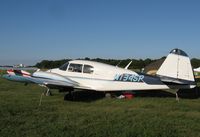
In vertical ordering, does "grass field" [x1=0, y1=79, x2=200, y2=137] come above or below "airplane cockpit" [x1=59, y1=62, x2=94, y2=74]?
below

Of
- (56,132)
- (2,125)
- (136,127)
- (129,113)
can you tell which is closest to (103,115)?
(129,113)

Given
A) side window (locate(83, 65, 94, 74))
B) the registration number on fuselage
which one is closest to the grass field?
the registration number on fuselage

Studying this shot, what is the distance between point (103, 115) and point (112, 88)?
428 centimetres

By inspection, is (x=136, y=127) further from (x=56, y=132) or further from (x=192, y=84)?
(x=192, y=84)

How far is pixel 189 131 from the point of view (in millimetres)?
6480

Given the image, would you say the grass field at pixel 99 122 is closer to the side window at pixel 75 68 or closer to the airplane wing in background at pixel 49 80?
the airplane wing in background at pixel 49 80

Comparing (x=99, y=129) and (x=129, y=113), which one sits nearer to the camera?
(x=99, y=129)

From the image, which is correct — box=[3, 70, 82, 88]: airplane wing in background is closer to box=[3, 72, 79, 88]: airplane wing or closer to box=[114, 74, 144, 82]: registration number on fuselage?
box=[3, 72, 79, 88]: airplane wing

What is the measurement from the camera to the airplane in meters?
11.7

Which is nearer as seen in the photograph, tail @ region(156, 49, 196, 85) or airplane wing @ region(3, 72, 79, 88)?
tail @ region(156, 49, 196, 85)

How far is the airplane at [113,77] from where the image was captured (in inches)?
461

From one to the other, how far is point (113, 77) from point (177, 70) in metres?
2.67

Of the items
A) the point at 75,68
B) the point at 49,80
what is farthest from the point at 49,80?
the point at 75,68

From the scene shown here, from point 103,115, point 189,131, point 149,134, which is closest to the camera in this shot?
point 149,134
